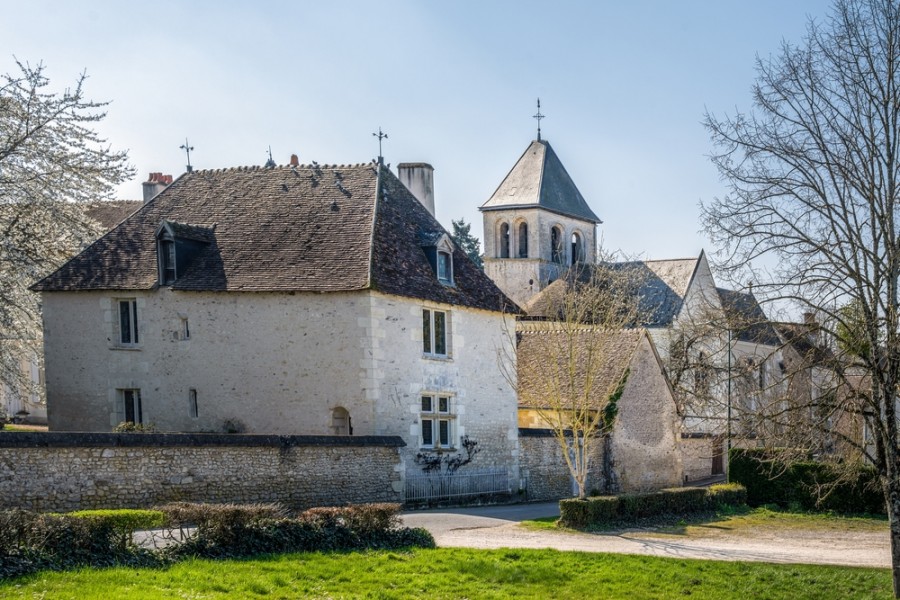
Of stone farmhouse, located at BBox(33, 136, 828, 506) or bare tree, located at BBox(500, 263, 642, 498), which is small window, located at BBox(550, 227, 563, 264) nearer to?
bare tree, located at BBox(500, 263, 642, 498)

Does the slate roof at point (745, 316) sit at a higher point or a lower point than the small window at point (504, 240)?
lower

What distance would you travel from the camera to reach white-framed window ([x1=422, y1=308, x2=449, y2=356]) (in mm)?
26766

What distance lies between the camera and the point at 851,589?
14.5 m

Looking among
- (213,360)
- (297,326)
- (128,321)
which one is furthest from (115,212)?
(297,326)

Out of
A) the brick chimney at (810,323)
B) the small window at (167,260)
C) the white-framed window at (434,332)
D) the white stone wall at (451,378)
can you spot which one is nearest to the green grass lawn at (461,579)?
the brick chimney at (810,323)

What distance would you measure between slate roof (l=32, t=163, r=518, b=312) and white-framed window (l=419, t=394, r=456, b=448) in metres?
2.75

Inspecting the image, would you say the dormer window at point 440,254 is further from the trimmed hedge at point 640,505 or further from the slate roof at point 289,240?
the trimmed hedge at point 640,505

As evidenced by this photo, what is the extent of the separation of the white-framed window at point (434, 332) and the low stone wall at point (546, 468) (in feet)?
12.7

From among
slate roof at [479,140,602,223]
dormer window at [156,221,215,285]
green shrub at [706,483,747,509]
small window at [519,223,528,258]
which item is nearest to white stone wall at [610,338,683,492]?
green shrub at [706,483,747,509]

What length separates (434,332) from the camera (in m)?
27.0

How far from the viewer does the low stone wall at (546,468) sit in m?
29.1

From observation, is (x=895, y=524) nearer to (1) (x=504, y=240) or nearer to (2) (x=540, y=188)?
(2) (x=540, y=188)

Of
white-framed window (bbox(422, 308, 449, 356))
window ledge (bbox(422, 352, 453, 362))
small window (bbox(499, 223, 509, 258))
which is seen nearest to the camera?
window ledge (bbox(422, 352, 453, 362))

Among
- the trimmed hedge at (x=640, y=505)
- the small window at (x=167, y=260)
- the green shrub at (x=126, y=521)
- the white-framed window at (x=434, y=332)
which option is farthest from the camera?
the white-framed window at (x=434, y=332)
